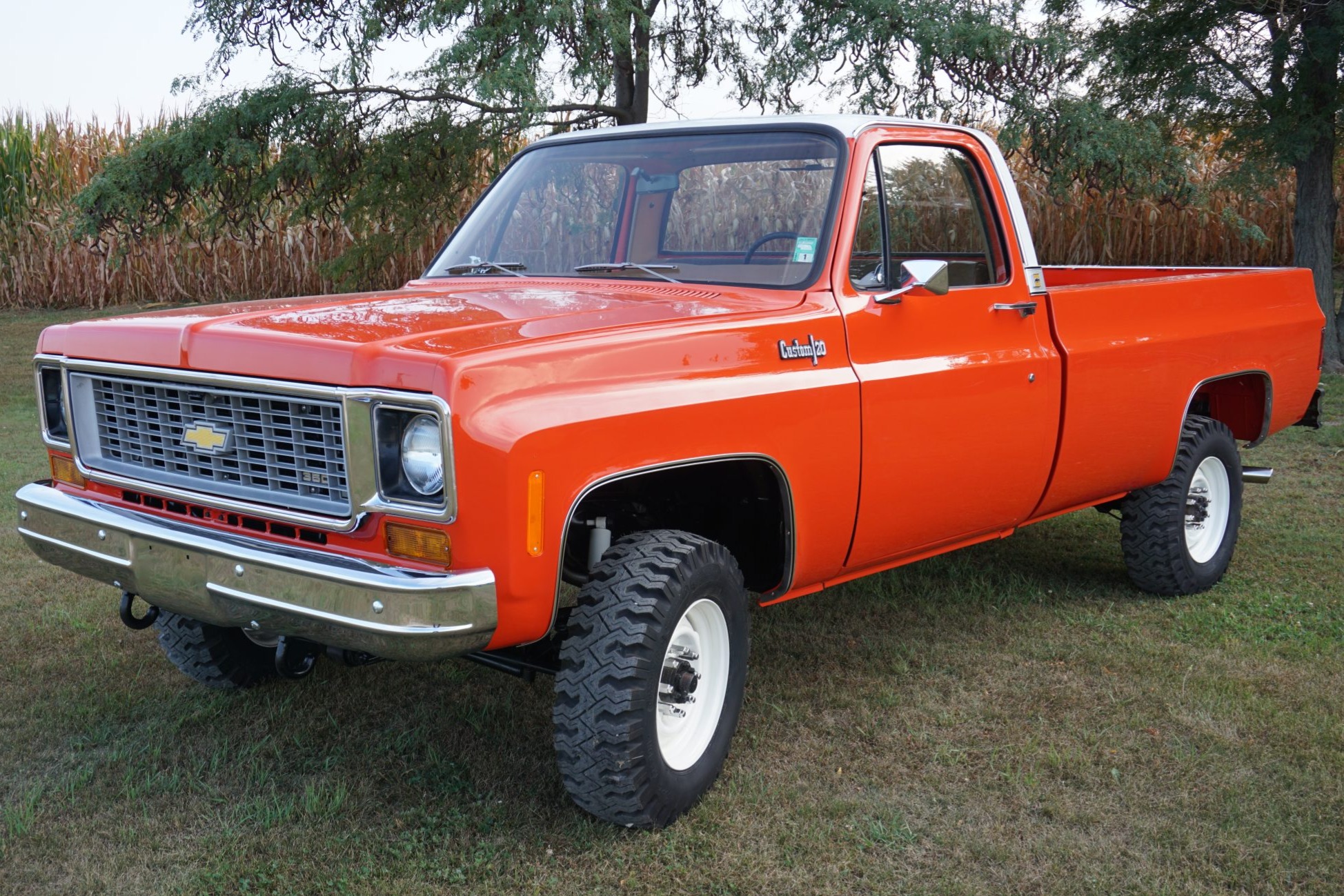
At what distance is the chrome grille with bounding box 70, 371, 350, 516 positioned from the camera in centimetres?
317

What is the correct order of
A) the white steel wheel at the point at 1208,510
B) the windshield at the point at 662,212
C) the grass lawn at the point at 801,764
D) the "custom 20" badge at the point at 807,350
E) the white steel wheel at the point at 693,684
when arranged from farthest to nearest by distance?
the white steel wheel at the point at 1208,510 → the windshield at the point at 662,212 → the "custom 20" badge at the point at 807,350 → the white steel wheel at the point at 693,684 → the grass lawn at the point at 801,764

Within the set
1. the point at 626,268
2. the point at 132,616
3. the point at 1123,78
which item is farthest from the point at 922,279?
the point at 1123,78

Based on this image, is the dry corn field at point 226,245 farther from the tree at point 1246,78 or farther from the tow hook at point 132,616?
the tow hook at point 132,616

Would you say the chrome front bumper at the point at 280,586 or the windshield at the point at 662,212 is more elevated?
the windshield at the point at 662,212

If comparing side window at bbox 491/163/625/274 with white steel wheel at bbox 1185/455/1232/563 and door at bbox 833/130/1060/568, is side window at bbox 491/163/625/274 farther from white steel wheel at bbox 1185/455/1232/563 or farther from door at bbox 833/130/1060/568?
white steel wheel at bbox 1185/455/1232/563

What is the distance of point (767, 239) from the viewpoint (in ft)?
13.7

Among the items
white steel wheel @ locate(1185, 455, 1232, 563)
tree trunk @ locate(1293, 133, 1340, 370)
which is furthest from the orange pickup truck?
tree trunk @ locate(1293, 133, 1340, 370)

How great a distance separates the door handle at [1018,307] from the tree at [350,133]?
252 inches

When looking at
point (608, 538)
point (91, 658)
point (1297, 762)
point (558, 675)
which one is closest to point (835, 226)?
point (608, 538)

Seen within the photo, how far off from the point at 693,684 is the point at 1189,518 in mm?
3275

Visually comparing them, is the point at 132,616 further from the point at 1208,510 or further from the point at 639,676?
the point at 1208,510

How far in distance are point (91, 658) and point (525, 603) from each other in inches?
107

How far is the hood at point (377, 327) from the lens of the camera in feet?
9.96

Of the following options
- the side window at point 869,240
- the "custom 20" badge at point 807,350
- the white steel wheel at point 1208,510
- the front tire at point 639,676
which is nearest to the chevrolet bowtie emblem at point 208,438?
the front tire at point 639,676
